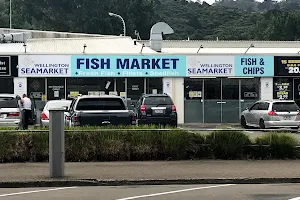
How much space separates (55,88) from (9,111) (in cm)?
874

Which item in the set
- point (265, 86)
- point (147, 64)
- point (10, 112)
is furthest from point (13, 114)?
point (265, 86)

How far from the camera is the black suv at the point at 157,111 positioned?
77.5 ft

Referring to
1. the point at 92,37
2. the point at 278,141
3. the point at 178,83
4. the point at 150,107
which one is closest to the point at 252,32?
the point at 92,37

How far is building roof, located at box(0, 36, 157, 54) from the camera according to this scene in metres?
29.7

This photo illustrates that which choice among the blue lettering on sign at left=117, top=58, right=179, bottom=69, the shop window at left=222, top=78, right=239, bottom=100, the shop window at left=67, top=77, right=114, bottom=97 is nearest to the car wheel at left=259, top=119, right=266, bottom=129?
Result: the shop window at left=222, top=78, right=239, bottom=100

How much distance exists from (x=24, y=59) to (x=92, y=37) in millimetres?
9745

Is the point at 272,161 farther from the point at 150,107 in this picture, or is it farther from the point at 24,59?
the point at 24,59

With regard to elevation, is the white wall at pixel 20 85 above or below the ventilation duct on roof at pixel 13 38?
below

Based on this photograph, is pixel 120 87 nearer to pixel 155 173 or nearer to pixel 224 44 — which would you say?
pixel 224 44

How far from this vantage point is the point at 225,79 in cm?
2997

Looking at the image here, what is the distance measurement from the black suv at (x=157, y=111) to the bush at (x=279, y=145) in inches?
346

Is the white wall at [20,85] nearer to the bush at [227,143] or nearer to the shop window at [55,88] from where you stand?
the shop window at [55,88]

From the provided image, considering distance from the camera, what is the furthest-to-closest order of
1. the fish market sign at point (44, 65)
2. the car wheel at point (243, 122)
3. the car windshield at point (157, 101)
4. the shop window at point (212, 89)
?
the shop window at point (212, 89)
the fish market sign at point (44, 65)
the car wheel at point (243, 122)
the car windshield at point (157, 101)

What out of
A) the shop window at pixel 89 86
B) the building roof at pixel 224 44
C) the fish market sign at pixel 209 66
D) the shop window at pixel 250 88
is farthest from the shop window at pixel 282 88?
the building roof at pixel 224 44
